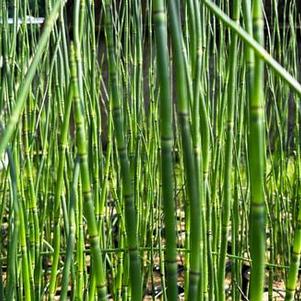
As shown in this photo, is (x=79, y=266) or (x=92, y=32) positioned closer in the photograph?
(x=79, y=266)

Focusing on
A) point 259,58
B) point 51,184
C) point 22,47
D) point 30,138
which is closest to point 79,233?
point 30,138

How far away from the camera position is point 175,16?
0.55 metres

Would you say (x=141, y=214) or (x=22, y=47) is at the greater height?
(x=22, y=47)

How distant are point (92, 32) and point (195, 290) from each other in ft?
2.07

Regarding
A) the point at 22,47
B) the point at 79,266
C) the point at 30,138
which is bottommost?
the point at 79,266

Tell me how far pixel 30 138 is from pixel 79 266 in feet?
0.94

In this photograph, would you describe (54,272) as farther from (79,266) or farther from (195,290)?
(195,290)

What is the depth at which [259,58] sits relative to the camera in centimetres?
52

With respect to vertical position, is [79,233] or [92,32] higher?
[92,32]

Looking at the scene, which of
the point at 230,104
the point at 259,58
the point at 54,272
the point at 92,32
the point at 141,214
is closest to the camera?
the point at 259,58

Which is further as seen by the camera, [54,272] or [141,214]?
[141,214]

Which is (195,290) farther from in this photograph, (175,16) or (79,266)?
(79,266)

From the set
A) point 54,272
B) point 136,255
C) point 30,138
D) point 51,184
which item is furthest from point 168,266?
point 51,184

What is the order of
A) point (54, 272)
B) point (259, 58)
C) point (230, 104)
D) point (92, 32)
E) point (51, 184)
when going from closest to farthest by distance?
point (259, 58), point (230, 104), point (54, 272), point (92, 32), point (51, 184)
